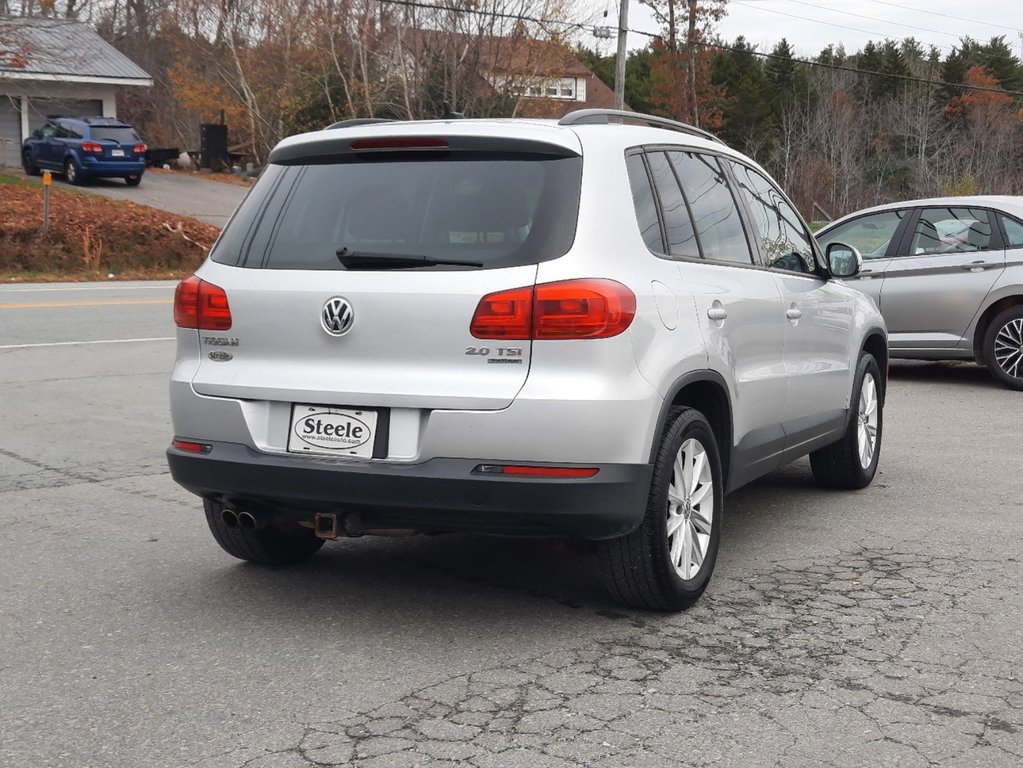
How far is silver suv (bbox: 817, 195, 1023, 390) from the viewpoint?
11648 millimetres

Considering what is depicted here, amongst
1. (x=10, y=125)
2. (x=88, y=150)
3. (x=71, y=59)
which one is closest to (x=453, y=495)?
(x=88, y=150)

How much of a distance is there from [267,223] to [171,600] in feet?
4.94

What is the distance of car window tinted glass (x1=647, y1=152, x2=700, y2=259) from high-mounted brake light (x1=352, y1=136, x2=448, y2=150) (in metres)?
0.91

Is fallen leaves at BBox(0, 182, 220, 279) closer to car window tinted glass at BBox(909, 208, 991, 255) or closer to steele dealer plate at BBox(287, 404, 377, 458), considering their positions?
car window tinted glass at BBox(909, 208, 991, 255)

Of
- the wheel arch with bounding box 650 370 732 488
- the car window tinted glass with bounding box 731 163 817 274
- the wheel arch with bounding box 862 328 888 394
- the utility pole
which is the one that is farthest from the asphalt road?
the utility pole

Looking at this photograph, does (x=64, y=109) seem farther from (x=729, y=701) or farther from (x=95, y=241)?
(x=729, y=701)

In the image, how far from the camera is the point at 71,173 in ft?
116

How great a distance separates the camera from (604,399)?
4.41 metres

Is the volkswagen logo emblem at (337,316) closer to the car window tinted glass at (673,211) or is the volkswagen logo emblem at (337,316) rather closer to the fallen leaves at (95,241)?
the car window tinted glass at (673,211)

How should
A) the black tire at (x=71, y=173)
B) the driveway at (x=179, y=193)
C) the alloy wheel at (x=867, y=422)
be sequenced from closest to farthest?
the alloy wheel at (x=867, y=422) → the driveway at (x=179, y=193) → the black tire at (x=71, y=173)

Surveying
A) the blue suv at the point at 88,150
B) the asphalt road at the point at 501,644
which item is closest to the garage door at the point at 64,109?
the blue suv at the point at 88,150

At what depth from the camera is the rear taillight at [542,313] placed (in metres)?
4.40

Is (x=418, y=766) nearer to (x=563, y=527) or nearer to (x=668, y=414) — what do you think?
(x=563, y=527)

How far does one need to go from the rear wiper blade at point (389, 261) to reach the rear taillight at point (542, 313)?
0.19 m
